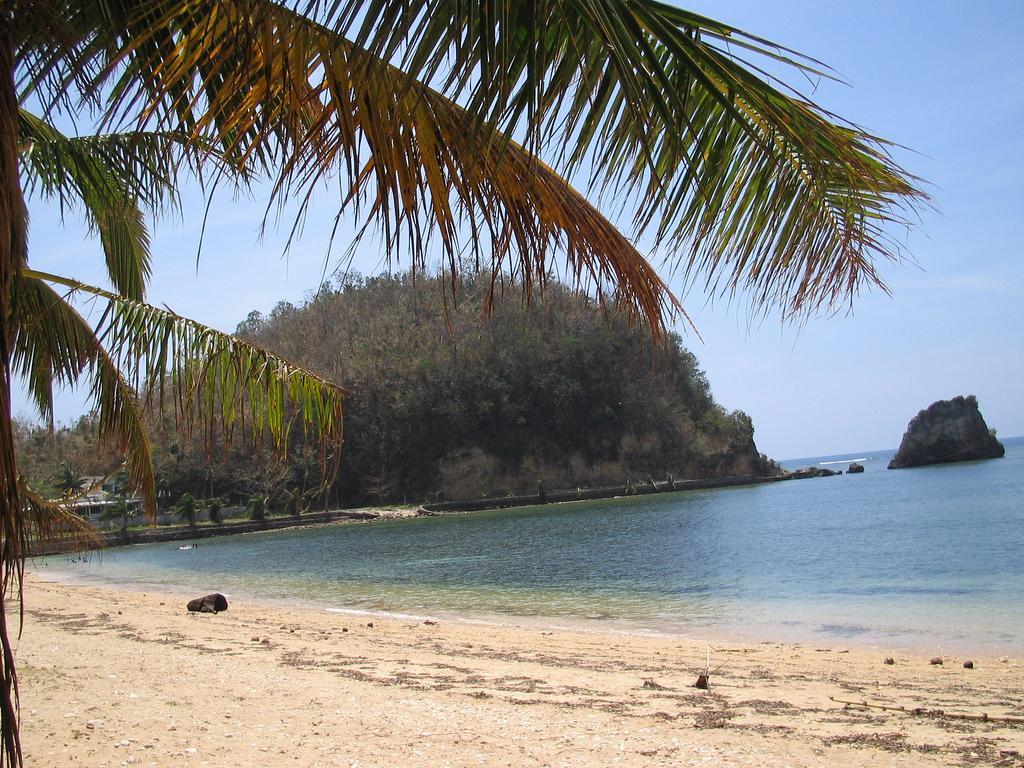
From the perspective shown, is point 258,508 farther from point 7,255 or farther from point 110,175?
point 7,255

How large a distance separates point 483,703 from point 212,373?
11.8 ft

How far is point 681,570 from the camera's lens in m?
21.8

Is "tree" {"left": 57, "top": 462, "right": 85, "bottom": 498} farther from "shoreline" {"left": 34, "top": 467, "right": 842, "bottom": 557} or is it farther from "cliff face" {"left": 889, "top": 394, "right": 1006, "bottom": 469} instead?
"cliff face" {"left": 889, "top": 394, "right": 1006, "bottom": 469}

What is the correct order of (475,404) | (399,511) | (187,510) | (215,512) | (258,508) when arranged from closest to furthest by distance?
(187,510) < (215,512) < (258,508) < (399,511) < (475,404)

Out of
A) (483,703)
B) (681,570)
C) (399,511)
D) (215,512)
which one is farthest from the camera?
(399,511)

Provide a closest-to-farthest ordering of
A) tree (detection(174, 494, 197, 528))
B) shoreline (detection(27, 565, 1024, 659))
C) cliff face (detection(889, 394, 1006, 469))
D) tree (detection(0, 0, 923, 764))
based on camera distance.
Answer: tree (detection(0, 0, 923, 764)), shoreline (detection(27, 565, 1024, 659)), tree (detection(174, 494, 197, 528)), cliff face (detection(889, 394, 1006, 469))

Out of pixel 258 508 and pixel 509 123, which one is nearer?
pixel 509 123

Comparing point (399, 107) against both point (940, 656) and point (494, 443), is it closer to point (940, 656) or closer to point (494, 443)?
point (940, 656)

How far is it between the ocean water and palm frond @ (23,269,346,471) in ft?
33.5

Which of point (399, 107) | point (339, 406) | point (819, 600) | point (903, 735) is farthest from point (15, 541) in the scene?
point (819, 600)

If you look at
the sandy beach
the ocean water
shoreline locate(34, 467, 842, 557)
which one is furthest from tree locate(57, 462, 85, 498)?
the sandy beach

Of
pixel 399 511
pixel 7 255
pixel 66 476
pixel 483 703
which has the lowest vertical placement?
pixel 399 511

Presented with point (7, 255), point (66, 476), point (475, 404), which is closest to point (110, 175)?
point (7, 255)

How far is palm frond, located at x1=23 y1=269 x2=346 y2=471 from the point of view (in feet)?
11.3
